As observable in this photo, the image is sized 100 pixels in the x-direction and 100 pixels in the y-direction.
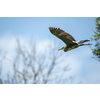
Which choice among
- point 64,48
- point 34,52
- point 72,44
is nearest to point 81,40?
point 72,44

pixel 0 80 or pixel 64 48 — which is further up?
pixel 64 48

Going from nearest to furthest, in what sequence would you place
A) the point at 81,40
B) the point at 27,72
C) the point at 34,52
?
the point at 81,40
the point at 27,72
the point at 34,52

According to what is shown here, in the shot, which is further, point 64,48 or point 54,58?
point 54,58

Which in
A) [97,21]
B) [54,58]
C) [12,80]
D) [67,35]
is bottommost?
[12,80]

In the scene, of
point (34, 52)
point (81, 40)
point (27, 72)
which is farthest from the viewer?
point (34, 52)

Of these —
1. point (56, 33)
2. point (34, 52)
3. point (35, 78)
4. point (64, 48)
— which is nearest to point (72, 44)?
point (64, 48)

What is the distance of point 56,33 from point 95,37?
7.75ft

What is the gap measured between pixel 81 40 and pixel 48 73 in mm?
2485

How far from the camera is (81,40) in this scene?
1617 mm

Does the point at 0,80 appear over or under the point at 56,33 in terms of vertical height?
under

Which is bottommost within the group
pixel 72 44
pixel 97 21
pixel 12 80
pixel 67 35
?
pixel 12 80

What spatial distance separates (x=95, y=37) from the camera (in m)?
3.85

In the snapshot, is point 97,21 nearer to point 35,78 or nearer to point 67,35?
point 35,78

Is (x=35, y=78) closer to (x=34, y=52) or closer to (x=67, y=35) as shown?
(x=34, y=52)
